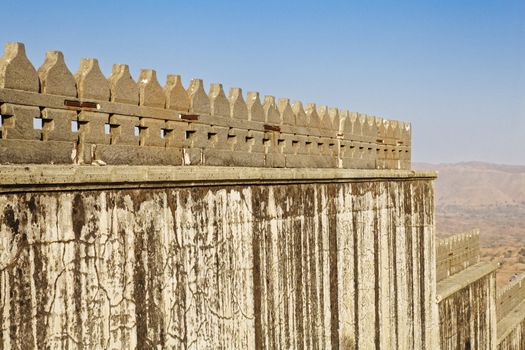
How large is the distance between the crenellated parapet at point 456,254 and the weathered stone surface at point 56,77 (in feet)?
30.3

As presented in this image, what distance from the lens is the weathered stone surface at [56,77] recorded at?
15.6 ft

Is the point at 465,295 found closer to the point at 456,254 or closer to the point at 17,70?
the point at 456,254

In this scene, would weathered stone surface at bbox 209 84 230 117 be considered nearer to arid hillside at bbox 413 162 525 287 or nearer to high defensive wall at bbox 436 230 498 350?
high defensive wall at bbox 436 230 498 350

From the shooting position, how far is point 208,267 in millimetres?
5953

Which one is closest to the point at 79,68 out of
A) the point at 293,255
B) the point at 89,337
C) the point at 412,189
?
the point at 89,337

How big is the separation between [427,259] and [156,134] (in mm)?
6809

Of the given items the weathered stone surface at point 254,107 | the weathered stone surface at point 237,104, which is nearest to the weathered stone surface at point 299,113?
the weathered stone surface at point 254,107

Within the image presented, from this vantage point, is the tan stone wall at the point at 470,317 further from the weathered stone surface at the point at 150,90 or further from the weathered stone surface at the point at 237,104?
the weathered stone surface at the point at 150,90

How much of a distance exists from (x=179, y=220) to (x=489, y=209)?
13994 centimetres

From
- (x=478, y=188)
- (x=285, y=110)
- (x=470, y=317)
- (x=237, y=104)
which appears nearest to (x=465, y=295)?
(x=470, y=317)

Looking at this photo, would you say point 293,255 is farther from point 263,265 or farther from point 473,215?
point 473,215

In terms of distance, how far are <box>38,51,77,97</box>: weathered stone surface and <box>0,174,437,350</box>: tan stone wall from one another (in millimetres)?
783

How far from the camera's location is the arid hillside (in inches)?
2574

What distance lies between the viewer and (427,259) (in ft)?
36.6
